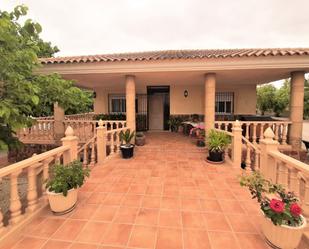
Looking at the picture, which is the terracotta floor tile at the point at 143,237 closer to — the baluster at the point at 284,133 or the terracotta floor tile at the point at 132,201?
the terracotta floor tile at the point at 132,201

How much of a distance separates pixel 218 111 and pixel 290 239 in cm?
928

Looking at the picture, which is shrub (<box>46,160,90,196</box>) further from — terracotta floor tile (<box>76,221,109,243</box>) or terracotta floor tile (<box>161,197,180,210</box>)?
terracotta floor tile (<box>161,197,180,210</box>)

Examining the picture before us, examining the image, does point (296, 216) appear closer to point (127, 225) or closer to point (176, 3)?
point (127, 225)

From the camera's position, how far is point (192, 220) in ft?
8.48

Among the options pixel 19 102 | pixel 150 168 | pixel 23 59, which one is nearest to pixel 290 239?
pixel 150 168

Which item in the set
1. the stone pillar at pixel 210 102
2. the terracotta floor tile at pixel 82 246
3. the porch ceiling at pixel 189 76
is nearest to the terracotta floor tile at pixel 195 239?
the terracotta floor tile at pixel 82 246

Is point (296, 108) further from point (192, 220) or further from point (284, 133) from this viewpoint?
point (192, 220)

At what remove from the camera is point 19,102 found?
305 cm

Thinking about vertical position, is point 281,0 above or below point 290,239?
above

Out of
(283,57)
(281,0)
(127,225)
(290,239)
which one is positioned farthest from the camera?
(281,0)

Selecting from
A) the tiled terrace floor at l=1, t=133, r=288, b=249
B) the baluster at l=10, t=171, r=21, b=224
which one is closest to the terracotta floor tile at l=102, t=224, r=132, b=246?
the tiled terrace floor at l=1, t=133, r=288, b=249

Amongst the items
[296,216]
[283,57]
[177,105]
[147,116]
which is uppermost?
[283,57]

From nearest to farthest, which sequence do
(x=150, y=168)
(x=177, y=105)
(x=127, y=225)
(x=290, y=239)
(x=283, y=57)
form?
(x=290, y=239) < (x=127, y=225) < (x=150, y=168) < (x=283, y=57) < (x=177, y=105)

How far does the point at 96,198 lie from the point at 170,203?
1.47 m
